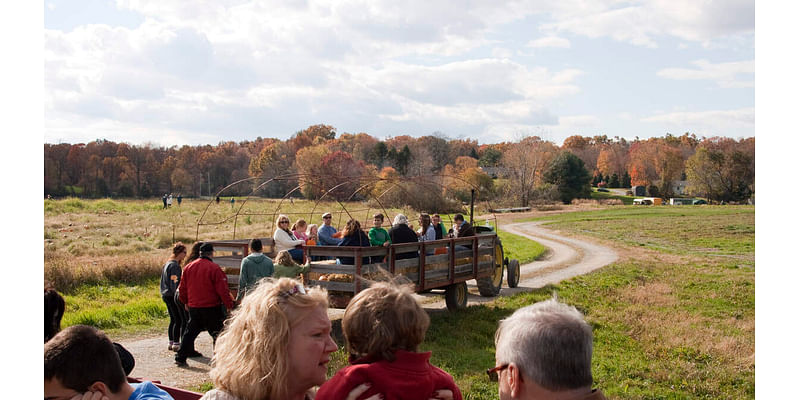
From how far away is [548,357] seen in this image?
222cm

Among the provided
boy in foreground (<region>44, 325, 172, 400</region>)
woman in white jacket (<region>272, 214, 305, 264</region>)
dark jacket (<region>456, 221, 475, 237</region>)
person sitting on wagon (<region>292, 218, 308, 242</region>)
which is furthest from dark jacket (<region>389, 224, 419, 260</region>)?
boy in foreground (<region>44, 325, 172, 400</region>)

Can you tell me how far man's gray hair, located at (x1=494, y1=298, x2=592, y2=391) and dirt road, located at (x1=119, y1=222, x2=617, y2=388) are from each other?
0.84 meters

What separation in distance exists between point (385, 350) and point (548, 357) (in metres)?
0.62

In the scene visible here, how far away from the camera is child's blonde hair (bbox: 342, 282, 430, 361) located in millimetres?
2396

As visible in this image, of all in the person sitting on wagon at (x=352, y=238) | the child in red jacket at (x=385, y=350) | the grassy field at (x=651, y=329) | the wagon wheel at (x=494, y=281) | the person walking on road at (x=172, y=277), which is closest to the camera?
the child in red jacket at (x=385, y=350)

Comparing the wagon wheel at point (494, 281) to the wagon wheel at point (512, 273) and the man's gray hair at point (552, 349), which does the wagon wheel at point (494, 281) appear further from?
the man's gray hair at point (552, 349)

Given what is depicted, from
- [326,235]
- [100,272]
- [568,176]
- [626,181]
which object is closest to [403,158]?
[568,176]

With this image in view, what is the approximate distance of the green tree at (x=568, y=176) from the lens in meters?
67.0

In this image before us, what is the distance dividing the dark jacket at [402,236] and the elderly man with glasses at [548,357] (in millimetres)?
7795

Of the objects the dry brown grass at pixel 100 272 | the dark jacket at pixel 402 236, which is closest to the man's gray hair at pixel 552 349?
the dark jacket at pixel 402 236

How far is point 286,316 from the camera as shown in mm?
2338

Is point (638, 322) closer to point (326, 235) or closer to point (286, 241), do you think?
point (326, 235)

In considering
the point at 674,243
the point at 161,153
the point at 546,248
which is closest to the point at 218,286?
the point at 546,248

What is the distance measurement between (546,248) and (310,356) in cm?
2526
